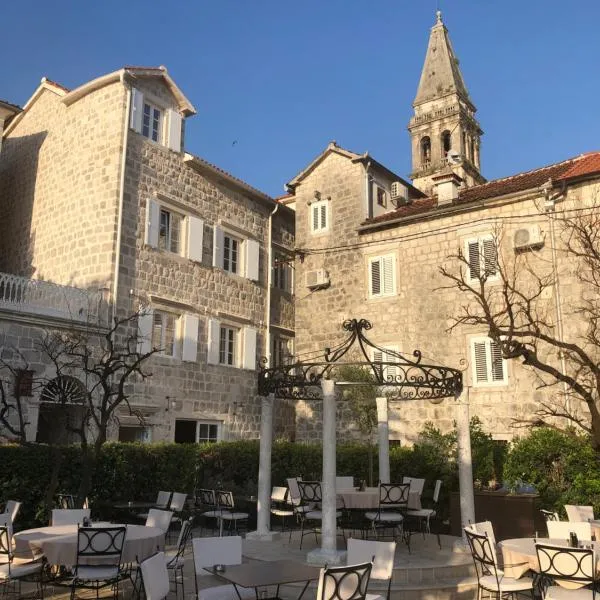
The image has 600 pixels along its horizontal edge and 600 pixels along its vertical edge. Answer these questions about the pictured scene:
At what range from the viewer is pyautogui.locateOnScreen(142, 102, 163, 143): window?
16875mm

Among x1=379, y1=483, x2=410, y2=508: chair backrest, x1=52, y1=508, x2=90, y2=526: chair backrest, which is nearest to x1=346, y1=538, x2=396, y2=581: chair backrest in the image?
x1=379, y1=483, x2=410, y2=508: chair backrest

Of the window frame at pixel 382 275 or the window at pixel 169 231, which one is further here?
the window frame at pixel 382 275

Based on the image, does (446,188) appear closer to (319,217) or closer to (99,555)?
(319,217)

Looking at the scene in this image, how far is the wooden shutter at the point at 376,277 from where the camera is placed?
18.5m

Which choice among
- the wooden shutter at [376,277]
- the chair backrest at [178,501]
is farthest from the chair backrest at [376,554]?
the wooden shutter at [376,277]

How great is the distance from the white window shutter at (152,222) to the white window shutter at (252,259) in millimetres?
3525

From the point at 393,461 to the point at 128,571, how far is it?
8.22m

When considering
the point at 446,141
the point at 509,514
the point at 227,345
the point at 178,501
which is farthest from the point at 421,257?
the point at 446,141

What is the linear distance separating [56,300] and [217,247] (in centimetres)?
519

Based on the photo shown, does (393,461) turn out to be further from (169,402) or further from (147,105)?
(147,105)

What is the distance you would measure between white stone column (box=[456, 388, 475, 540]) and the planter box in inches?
47.5

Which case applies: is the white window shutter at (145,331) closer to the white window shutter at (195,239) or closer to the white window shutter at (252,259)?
the white window shutter at (195,239)

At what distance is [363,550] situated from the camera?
239 inches

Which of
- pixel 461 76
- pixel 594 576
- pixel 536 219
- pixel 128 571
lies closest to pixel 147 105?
pixel 536 219
